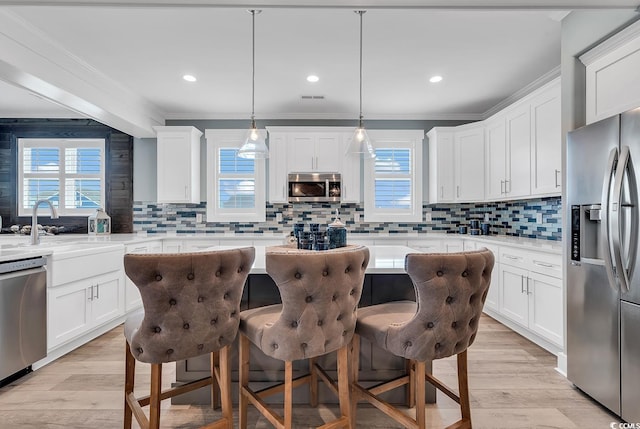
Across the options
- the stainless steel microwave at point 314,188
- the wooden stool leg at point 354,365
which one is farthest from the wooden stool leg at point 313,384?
the stainless steel microwave at point 314,188

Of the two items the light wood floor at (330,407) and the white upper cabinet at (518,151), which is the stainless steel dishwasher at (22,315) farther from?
the white upper cabinet at (518,151)

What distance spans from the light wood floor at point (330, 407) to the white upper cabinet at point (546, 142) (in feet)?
5.09

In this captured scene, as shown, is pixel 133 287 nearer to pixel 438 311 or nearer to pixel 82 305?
pixel 82 305

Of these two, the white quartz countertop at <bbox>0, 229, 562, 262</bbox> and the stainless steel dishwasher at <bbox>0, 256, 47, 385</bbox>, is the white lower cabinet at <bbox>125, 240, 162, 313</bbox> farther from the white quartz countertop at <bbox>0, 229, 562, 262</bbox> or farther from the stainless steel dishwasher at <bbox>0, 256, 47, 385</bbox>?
the stainless steel dishwasher at <bbox>0, 256, 47, 385</bbox>

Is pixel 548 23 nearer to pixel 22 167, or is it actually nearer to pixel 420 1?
pixel 420 1

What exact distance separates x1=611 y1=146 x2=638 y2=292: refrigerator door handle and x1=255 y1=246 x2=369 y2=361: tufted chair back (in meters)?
1.42

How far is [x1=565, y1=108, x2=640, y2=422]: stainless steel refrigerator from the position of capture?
170 cm

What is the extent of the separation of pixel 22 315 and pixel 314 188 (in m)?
3.13

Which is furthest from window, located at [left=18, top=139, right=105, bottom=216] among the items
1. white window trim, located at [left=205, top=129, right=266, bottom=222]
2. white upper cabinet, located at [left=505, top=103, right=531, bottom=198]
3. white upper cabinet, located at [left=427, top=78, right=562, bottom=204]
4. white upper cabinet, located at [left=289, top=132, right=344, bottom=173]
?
white upper cabinet, located at [left=505, top=103, right=531, bottom=198]

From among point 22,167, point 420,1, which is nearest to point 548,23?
point 420,1

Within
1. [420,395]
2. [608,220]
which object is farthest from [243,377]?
[608,220]

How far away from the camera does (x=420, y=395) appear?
135 centimetres

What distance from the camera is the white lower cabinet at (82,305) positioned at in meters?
2.54

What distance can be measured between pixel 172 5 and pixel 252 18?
0.86m
